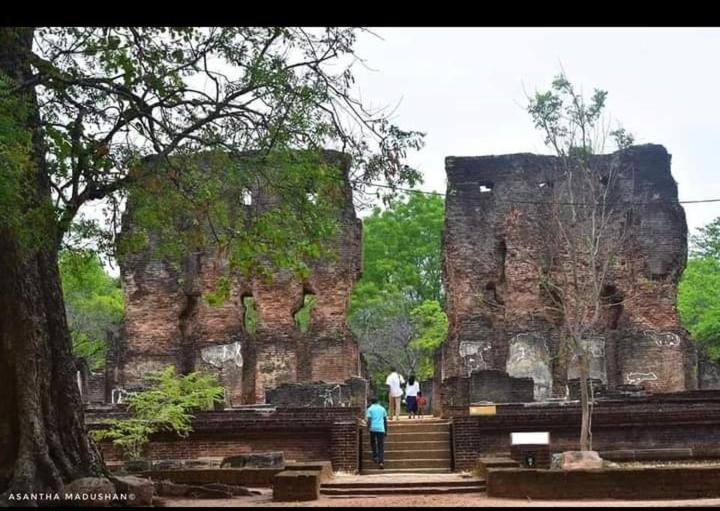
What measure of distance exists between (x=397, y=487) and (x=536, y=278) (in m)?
13.9

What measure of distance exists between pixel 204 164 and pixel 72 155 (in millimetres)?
2263

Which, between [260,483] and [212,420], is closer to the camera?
[260,483]

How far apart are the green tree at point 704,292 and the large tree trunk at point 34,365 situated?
24717 mm

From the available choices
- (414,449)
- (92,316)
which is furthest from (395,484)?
(92,316)

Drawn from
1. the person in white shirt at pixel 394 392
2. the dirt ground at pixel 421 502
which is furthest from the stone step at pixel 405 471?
the person in white shirt at pixel 394 392

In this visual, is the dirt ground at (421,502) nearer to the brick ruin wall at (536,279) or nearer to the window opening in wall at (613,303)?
the brick ruin wall at (536,279)

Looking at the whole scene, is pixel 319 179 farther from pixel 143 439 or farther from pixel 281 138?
pixel 143 439

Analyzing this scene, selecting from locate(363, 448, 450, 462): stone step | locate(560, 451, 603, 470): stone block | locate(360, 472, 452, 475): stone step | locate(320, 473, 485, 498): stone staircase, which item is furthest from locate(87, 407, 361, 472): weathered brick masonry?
locate(560, 451, 603, 470): stone block

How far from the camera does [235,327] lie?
24391 mm

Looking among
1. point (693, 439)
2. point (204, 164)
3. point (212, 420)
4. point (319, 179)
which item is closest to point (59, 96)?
point (204, 164)

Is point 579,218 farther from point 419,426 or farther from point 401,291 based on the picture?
point 401,291

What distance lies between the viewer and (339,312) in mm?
23844

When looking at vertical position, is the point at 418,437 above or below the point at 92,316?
below

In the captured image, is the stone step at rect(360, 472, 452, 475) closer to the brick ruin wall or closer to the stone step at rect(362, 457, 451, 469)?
the stone step at rect(362, 457, 451, 469)
